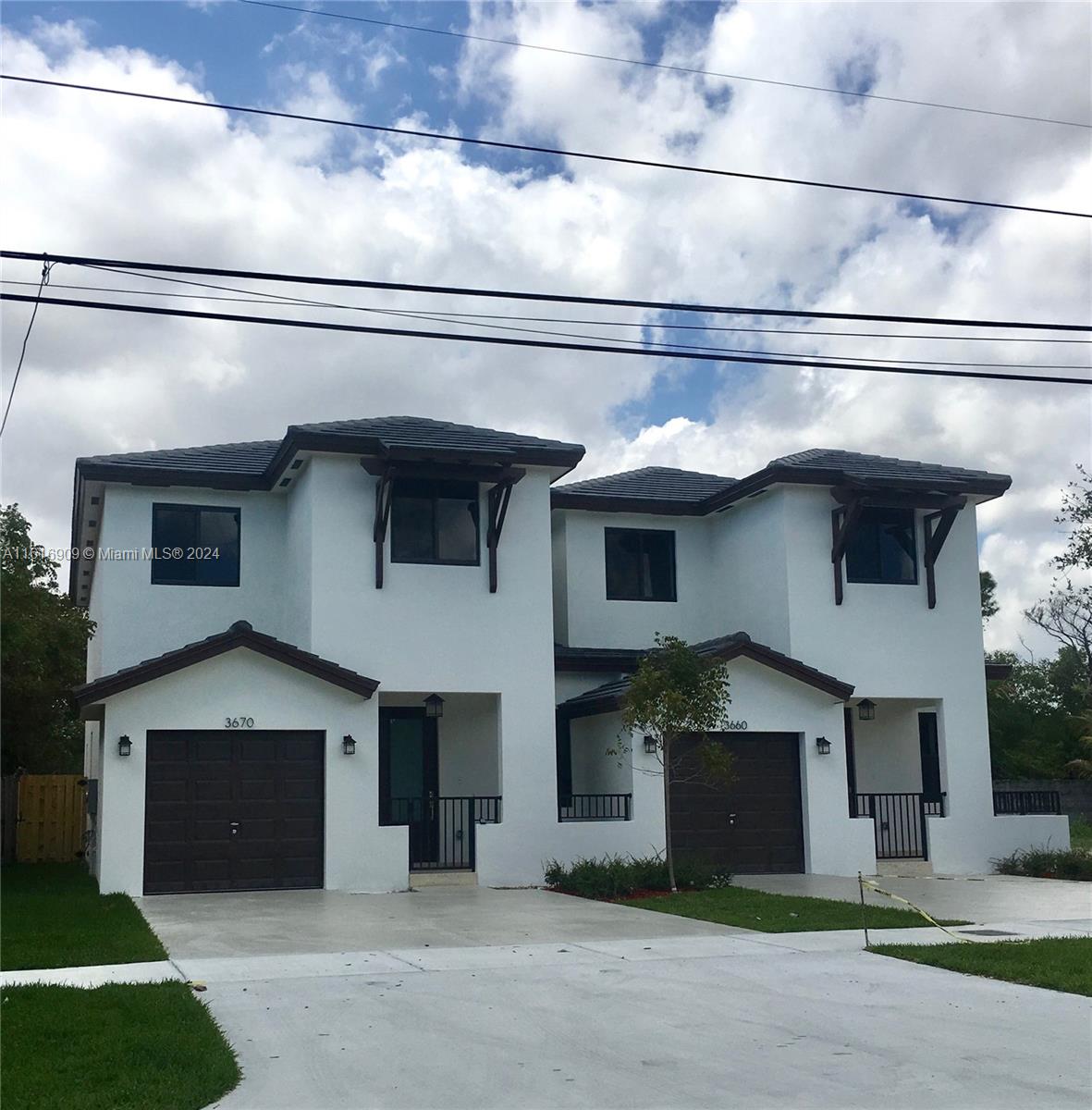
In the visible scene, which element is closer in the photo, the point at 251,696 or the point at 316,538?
the point at 251,696

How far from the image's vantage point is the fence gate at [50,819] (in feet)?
86.8

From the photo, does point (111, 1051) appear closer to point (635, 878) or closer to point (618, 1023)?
point (618, 1023)

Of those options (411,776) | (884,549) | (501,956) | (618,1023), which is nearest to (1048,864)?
(884,549)

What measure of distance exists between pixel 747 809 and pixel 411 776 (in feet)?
18.7

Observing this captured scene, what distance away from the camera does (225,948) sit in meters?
12.8

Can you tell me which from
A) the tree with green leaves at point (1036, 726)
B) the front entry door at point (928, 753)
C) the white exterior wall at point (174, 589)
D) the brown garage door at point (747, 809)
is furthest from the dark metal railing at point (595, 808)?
the tree with green leaves at point (1036, 726)

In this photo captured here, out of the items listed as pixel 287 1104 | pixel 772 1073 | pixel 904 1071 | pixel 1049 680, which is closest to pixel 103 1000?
pixel 287 1104

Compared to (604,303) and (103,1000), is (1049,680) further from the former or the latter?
(103,1000)

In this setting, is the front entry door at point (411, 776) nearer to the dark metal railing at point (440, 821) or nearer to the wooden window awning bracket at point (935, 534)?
the dark metal railing at point (440, 821)

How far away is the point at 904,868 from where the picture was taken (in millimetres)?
22656

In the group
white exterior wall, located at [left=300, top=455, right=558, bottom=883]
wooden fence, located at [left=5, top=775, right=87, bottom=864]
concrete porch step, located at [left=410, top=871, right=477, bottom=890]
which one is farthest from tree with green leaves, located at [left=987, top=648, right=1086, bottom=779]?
wooden fence, located at [left=5, top=775, right=87, bottom=864]

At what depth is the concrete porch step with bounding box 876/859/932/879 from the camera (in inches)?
882

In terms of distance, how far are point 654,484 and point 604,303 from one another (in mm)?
12794

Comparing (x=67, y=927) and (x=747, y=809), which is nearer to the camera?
(x=67, y=927)
